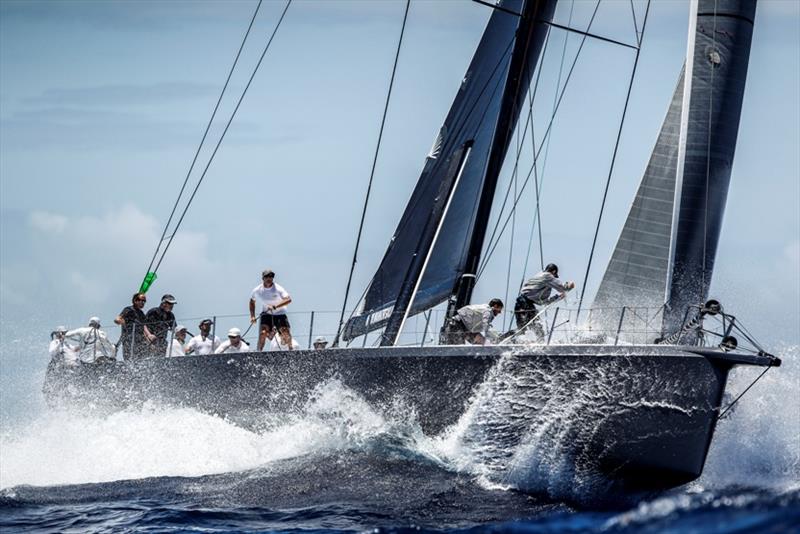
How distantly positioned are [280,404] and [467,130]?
11.9 feet

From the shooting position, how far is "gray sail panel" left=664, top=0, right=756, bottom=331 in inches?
502

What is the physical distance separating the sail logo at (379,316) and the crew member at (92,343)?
13.4ft

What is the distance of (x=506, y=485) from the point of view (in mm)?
11484

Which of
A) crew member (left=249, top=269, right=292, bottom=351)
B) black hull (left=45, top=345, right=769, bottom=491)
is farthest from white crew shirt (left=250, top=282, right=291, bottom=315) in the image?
black hull (left=45, top=345, right=769, bottom=491)

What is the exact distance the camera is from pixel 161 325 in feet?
53.3

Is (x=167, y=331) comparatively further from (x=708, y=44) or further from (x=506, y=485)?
(x=708, y=44)

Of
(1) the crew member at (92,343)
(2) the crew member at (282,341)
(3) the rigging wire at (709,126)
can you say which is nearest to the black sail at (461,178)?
(2) the crew member at (282,341)

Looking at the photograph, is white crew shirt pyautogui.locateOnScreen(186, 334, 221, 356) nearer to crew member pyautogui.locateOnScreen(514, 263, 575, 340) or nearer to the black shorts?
the black shorts

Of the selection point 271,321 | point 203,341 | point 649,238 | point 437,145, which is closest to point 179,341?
point 203,341

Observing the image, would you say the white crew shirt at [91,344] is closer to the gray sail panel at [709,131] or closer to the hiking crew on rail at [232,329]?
the hiking crew on rail at [232,329]

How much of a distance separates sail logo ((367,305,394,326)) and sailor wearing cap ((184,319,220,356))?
2.37 meters

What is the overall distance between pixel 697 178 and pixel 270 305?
483 centimetres

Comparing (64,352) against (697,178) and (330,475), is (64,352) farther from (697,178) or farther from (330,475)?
(697,178)

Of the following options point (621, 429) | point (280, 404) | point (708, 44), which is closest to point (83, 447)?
point (280, 404)
